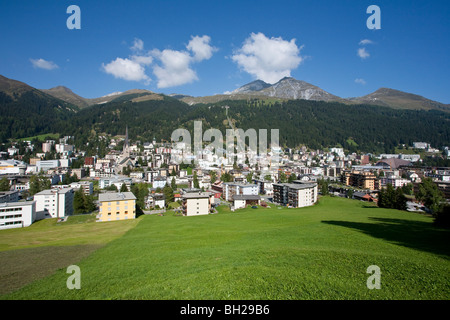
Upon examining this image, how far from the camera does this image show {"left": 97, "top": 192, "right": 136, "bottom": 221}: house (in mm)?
28609

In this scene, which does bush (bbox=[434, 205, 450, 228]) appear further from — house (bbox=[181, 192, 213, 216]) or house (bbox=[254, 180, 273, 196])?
house (bbox=[254, 180, 273, 196])

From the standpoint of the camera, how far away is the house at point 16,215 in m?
27.4

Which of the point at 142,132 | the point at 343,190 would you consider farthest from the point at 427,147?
the point at 142,132

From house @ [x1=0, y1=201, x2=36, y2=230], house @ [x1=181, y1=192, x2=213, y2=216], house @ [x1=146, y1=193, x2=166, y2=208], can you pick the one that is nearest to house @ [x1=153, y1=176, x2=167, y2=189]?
house @ [x1=146, y1=193, x2=166, y2=208]

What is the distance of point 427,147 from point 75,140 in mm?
207090

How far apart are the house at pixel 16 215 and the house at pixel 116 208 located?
7.92m

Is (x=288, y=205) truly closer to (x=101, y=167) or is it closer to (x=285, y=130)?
(x=101, y=167)

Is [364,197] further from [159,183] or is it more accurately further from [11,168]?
[11,168]

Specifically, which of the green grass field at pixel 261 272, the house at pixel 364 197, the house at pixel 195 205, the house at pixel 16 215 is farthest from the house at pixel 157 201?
the house at pixel 364 197

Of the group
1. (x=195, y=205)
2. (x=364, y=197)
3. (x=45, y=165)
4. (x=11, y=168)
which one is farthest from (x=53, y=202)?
(x=45, y=165)

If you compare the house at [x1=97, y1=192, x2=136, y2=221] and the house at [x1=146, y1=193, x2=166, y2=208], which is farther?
the house at [x1=146, y1=193, x2=166, y2=208]

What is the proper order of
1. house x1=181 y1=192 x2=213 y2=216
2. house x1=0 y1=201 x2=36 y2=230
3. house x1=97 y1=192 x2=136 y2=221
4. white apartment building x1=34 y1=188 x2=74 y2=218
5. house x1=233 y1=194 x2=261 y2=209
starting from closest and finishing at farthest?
house x1=0 y1=201 x2=36 y2=230 → house x1=97 y1=192 x2=136 y2=221 → house x1=181 y1=192 x2=213 y2=216 → white apartment building x1=34 y1=188 x2=74 y2=218 → house x1=233 y1=194 x2=261 y2=209

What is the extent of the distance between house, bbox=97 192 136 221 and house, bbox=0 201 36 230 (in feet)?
26.0

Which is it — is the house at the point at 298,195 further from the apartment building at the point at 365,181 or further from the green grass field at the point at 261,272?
the apartment building at the point at 365,181
